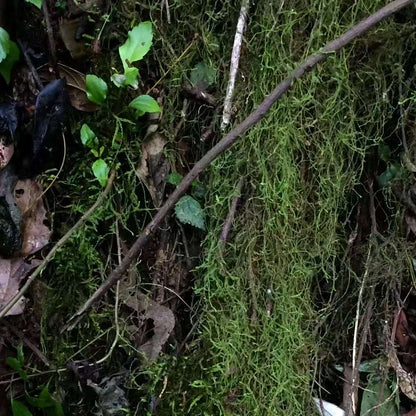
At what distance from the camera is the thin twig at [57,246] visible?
48.1 inches

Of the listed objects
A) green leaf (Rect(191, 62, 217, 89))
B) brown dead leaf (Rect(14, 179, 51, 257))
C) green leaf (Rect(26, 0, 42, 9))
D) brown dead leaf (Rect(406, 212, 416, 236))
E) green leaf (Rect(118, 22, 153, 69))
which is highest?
green leaf (Rect(26, 0, 42, 9))

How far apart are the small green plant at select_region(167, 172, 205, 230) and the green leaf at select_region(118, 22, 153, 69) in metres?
0.28

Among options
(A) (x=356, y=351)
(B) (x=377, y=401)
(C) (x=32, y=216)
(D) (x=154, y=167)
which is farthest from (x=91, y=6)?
(B) (x=377, y=401)

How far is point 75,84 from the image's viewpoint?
4.41ft

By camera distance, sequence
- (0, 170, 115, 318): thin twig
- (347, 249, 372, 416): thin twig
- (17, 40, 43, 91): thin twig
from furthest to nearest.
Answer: (347, 249, 372, 416): thin twig, (17, 40, 43, 91): thin twig, (0, 170, 115, 318): thin twig

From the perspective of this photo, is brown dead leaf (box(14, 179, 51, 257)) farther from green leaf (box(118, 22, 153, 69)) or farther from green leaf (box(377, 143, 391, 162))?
green leaf (box(377, 143, 391, 162))

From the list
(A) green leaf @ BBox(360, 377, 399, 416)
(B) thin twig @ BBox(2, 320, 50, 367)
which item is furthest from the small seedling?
(A) green leaf @ BBox(360, 377, 399, 416)

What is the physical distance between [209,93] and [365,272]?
0.61 meters

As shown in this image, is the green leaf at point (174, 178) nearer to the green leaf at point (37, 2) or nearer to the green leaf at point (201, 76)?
the green leaf at point (201, 76)

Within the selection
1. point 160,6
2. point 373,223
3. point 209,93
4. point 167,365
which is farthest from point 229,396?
point 160,6

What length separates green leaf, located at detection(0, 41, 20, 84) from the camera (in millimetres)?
1285

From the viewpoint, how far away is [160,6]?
140 centimetres

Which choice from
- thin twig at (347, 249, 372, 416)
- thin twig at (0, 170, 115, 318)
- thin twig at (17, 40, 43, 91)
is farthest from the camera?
thin twig at (347, 249, 372, 416)

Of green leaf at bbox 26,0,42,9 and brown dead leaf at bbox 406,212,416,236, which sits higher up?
green leaf at bbox 26,0,42,9
